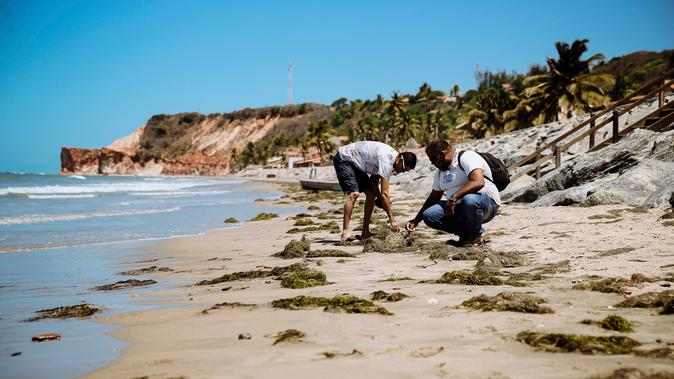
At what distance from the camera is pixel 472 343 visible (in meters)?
2.77

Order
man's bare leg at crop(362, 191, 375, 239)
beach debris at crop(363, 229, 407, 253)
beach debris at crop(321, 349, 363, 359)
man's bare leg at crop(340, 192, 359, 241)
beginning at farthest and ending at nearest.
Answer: man's bare leg at crop(362, 191, 375, 239) < man's bare leg at crop(340, 192, 359, 241) < beach debris at crop(363, 229, 407, 253) < beach debris at crop(321, 349, 363, 359)

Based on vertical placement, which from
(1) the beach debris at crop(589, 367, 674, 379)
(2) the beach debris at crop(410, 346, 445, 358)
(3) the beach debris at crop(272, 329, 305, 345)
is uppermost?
(1) the beach debris at crop(589, 367, 674, 379)

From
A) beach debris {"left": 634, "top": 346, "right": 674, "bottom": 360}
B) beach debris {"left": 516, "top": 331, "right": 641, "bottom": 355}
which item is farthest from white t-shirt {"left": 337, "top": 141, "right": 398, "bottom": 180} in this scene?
beach debris {"left": 634, "top": 346, "right": 674, "bottom": 360}

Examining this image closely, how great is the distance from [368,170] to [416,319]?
14.0 ft

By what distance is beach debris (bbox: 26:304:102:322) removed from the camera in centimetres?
407

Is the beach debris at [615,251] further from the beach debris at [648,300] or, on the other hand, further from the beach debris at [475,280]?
the beach debris at [648,300]

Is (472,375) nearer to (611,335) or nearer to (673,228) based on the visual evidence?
(611,335)

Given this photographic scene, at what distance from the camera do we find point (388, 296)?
3.99m

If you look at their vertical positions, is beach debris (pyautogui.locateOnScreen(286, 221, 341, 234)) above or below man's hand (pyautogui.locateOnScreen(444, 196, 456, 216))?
below

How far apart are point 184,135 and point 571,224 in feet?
476

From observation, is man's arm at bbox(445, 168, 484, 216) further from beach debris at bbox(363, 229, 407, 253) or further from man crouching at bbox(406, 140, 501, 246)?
beach debris at bbox(363, 229, 407, 253)

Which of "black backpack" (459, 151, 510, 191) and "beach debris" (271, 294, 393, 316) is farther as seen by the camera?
"black backpack" (459, 151, 510, 191)


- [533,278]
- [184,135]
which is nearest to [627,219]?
[533,278]

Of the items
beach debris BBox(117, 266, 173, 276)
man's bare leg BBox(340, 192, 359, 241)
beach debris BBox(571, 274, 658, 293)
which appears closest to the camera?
beach debris BBox(571, 274, 658, 293)
